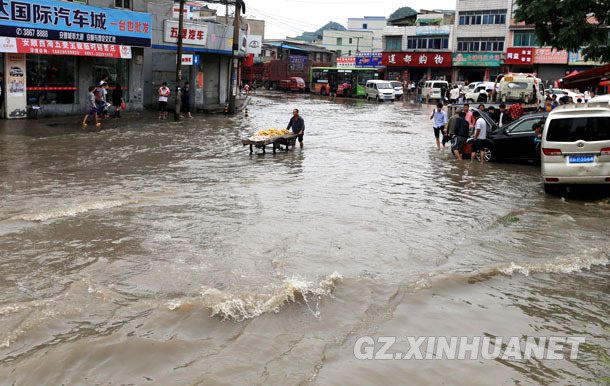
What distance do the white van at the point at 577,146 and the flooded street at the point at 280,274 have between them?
1.99 ft

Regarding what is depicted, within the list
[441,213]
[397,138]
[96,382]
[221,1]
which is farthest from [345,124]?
[96,382]

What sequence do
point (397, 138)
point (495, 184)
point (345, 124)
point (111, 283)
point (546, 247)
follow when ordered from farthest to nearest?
point (345, 124) → point (397, 138) → point (495, 184) → point (546, 247) → point (111, 283)

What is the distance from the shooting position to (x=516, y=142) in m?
17.0

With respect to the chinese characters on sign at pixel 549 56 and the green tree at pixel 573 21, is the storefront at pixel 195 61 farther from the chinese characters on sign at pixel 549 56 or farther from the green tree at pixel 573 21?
the chinese characters on sign at pixel 549 56

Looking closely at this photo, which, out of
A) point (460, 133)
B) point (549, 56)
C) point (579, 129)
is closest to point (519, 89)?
point (460, 133)

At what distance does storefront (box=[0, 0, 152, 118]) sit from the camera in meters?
22.2

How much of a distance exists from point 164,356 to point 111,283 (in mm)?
1976

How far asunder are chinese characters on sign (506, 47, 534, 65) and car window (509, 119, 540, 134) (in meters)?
42.5

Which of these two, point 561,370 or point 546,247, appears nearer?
point 561,370

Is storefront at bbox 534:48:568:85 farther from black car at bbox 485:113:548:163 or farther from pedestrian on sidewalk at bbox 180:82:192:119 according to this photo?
black car at bbox 485:113:548:163

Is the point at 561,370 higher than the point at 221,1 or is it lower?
lower

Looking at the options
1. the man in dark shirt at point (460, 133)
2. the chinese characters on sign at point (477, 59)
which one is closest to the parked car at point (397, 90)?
the chinese characters on sign at point (477, 59)

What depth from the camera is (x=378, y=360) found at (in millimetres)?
5656

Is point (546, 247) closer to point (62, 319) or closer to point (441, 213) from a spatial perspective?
point (441, 213)
